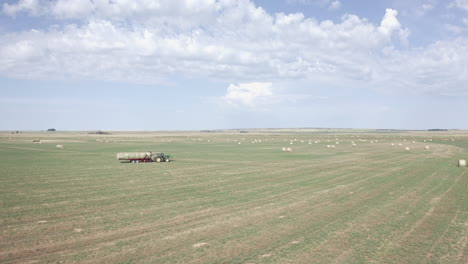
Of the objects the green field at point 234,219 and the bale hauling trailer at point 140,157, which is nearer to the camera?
the green field at point 234,219

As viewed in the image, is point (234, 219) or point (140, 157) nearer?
point (234, 219)

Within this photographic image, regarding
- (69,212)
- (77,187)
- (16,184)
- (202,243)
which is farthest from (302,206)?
(16,184)

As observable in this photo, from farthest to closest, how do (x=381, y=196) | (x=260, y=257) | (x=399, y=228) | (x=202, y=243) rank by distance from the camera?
(x=381, y=196) → (x=399, y=228) → (x=202, y=243) → (x=260, y=257)

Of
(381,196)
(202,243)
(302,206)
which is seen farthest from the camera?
(381,196)

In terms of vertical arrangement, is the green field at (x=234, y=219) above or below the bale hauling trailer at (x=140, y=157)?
below

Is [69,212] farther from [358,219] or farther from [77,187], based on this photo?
[358,219]

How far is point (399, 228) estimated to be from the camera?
15500 mm

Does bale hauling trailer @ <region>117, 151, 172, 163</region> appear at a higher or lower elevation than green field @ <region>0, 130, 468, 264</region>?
higher

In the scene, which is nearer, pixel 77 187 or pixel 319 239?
pixel 319 239

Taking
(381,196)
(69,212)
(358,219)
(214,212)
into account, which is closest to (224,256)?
(214,212)

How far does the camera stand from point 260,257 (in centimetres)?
1207

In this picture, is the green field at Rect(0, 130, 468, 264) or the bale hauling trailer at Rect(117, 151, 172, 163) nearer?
the green field at Rect(0, 130, 468, 264)

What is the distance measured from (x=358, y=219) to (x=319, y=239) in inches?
163

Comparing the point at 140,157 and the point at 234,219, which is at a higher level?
the point at 140,157
